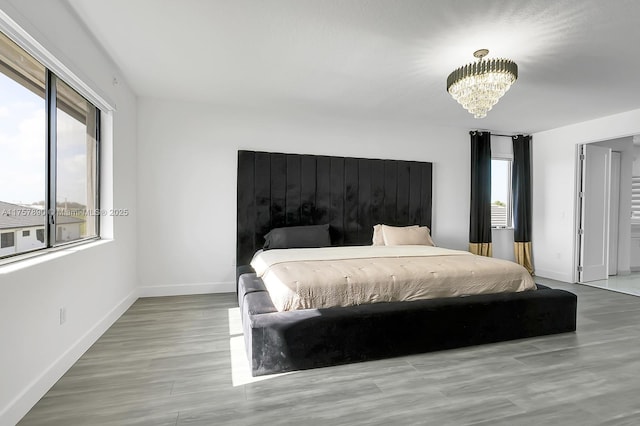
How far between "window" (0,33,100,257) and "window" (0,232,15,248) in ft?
0.16

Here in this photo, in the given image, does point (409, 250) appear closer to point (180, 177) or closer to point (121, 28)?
point (180, 177)

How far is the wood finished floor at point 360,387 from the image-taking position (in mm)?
1636

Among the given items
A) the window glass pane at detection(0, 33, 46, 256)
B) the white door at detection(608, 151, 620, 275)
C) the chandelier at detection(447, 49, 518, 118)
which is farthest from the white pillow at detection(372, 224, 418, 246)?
the white door at detection(608, 151, 620, 275)

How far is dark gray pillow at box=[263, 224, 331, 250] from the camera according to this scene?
382 centimetres

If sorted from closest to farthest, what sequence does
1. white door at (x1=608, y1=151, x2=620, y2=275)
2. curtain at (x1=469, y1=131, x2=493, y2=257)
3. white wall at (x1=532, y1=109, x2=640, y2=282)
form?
1. white wall at (x1=532, y1=109, x2=640, y2=282)
2. curtain at (x1=469, y1=131, x2=493, y2=257)
3. white door at (x1=608, y1=151, x2=620, y2=275)

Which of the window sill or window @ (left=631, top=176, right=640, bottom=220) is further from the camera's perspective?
window @ (left=631, top=176, right=640, bottom=220)

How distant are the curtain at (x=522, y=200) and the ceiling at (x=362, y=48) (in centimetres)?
131

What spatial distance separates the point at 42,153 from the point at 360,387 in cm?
246

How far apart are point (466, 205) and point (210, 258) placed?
156 inches

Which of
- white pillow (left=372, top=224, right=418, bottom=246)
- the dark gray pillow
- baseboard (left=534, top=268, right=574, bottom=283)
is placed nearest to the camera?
the dark gray pillow

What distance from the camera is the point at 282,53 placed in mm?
2627

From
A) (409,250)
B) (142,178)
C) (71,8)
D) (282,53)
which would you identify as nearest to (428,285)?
(409,250)

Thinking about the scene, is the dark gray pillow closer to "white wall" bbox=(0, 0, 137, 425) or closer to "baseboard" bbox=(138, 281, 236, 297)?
"baseboard" bbox=(138, 281, 236, 297)

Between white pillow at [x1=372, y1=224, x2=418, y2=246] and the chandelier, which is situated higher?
the chandelier
